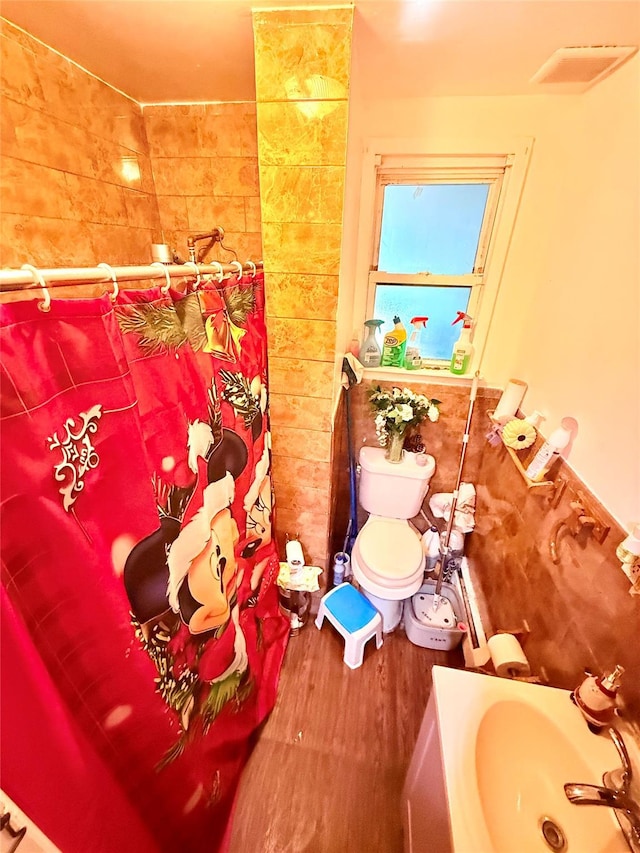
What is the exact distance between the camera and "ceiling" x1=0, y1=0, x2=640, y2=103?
893 millimetres

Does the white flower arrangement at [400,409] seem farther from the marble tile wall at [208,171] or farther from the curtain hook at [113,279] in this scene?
the curtain hook at [113,279]

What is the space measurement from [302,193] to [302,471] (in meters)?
1.06

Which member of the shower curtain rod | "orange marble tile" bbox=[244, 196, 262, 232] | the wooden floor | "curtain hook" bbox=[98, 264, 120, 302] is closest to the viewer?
the shower curtain rod

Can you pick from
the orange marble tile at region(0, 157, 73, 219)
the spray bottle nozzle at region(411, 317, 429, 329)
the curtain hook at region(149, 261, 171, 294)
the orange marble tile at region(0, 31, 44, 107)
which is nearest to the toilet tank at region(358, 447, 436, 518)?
the spray bottle nozzle at region(411, 317, 429, 329)

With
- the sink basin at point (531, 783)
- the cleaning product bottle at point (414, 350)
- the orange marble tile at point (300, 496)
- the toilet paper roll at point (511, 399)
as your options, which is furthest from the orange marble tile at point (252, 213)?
the sink basin at point (531, 783)

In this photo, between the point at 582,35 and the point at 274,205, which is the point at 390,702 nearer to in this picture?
the point at 274,205

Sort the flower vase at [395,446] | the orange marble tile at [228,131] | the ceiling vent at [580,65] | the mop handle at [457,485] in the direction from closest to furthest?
the ceiling vent at [580,65]
the orange marble tile at [228,131]
the mop handle at [457,485]
the flower vase at [395,446]

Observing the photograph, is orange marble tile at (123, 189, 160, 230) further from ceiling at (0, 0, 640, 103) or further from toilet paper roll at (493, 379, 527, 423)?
toilet paper roll at (493, 379, 527, 423)

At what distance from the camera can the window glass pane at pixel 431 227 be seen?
1.61 metres

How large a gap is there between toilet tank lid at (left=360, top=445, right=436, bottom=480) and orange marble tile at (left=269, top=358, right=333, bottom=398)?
61 cm

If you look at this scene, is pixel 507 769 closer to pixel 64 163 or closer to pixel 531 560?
pixel 531 560

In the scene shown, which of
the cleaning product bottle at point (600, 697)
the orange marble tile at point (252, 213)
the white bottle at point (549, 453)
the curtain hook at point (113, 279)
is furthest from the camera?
the orange marble tile at point (252, 213)

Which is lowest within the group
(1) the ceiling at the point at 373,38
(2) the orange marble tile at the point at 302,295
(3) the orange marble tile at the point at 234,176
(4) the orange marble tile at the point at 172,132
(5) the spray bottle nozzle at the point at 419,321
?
(5) the spray bottle nozzle at the point at 419,321

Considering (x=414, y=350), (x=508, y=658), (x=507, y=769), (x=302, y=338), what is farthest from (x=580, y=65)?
(x=507, y=769)
